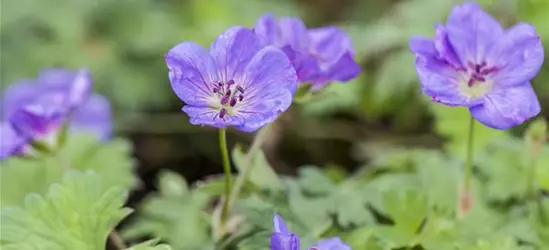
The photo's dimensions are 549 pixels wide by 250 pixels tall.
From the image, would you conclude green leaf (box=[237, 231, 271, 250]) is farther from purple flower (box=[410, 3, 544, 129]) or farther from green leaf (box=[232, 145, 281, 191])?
purple flower (box=[410, 3, 544, 129])

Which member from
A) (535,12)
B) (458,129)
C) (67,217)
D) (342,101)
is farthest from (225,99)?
(535,12)

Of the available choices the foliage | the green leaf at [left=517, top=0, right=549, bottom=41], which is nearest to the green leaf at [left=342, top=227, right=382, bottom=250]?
the foliage

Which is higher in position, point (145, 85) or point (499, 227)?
point (145, 85)

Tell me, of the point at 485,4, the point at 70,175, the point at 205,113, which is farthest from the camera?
the point at 485,4

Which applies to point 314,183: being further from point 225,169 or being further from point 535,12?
point 535,12

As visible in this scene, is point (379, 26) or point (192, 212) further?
point (379, 26)

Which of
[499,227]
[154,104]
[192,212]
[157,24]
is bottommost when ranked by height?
[499,227]

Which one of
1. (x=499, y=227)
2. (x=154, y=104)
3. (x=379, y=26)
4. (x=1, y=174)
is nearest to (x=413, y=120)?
(x=379, y=26)

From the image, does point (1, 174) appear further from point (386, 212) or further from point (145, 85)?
point (145, 85)
